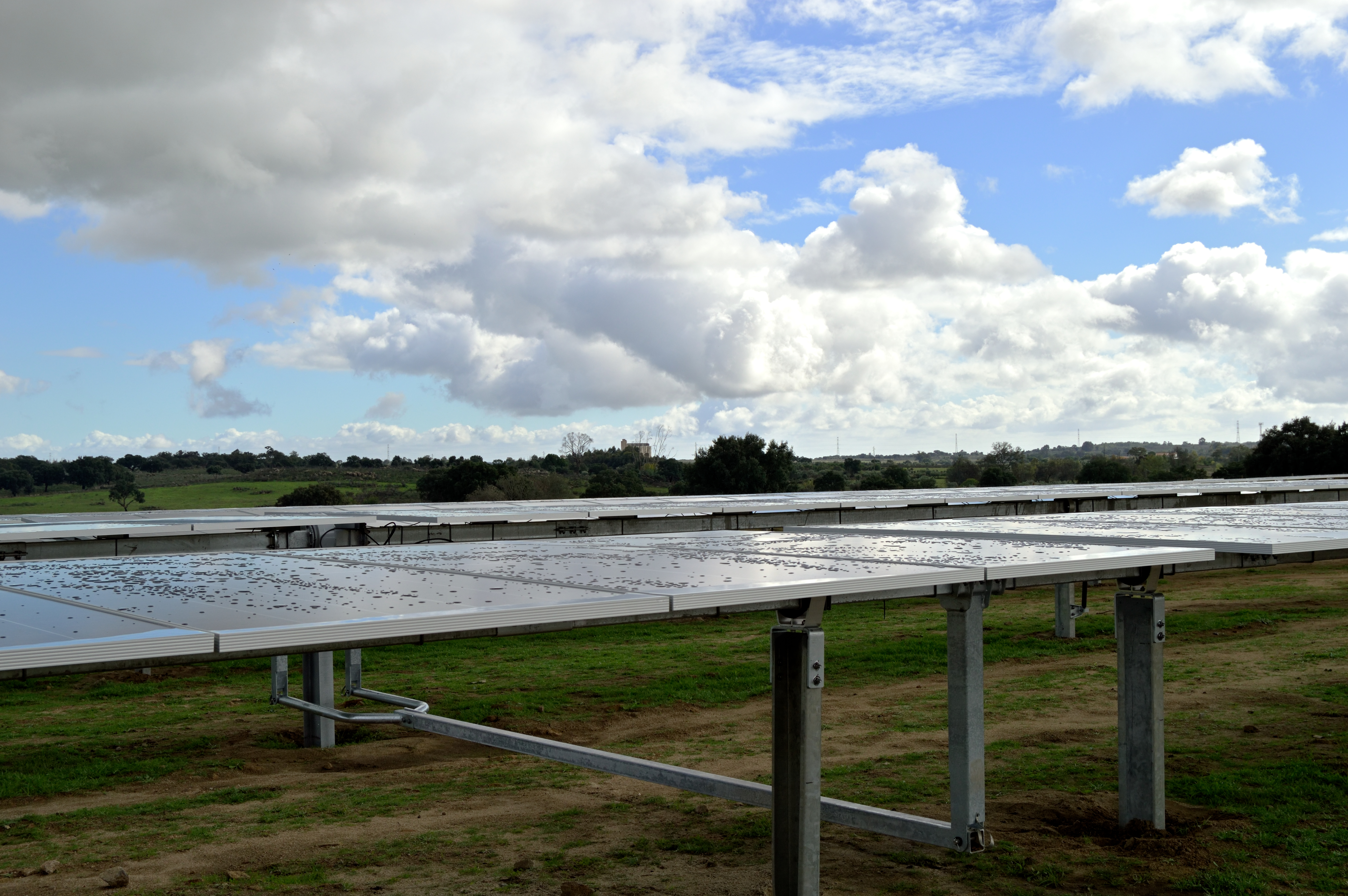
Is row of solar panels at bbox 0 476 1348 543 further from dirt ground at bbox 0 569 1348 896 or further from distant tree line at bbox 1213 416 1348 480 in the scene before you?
distant tree line at bbox 1213 416 1348 480

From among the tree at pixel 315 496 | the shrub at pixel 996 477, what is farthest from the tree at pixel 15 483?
the shrub at pixel 996 477

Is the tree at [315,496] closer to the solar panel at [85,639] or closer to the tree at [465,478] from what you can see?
the tree at [465,478]

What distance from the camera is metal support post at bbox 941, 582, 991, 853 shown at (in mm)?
6578

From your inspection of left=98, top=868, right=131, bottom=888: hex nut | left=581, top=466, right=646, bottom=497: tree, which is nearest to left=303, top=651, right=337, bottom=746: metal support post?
left=98, top=868, right=131, bottom=888: hex nut

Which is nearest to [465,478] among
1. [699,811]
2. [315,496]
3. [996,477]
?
[315,496]

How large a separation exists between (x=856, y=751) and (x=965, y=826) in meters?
4.49

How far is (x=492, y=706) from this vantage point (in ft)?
45.0

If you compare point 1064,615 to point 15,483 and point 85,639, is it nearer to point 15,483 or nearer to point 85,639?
point 85,639

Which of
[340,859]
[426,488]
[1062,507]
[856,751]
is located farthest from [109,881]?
[426,488]

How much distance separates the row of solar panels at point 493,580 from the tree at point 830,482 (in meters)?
36.1

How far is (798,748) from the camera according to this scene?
198 inches

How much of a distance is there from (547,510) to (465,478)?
112 feet

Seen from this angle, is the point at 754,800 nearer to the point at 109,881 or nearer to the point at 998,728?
the point at 109,881

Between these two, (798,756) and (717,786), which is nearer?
(798,756)
